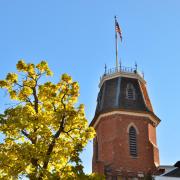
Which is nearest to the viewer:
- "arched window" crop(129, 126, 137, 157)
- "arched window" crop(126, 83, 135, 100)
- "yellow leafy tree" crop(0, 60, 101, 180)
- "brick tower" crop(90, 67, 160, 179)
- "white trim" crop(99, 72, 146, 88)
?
"yellow leafy tree" crop(0, 60, 101, 180)

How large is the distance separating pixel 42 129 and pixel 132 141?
71.6ft

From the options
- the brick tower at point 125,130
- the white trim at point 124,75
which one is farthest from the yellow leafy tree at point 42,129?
the white trim at point 124,75

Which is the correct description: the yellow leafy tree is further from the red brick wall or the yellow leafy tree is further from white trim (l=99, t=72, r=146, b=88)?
white trim (l=99, t=72, r=146, b=88)

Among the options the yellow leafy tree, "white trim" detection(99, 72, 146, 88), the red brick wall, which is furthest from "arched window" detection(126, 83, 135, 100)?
the yellow leafy tree

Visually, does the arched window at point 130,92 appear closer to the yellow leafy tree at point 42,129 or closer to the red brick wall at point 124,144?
the red brick wall at point 124,144

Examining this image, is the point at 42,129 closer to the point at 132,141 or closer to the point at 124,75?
the point at 132,141

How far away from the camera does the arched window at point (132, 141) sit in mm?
37991

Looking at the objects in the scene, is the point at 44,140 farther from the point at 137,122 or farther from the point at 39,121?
the point at 137,122

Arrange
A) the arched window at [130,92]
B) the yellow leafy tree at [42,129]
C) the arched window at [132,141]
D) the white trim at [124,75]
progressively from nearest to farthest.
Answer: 1. the yellow leafy tree at [42,129]
2. the arched window at [132,141]
3. the arched window at [130,92]
4. the white trim at [124,75]

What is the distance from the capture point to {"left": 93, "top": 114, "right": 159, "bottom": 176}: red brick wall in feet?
122

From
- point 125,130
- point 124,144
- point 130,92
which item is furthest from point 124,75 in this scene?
point 124,144

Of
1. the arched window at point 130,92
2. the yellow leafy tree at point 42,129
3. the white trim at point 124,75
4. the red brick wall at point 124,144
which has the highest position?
the white trim at point 124,75

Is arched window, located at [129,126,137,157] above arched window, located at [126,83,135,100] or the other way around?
the other way around

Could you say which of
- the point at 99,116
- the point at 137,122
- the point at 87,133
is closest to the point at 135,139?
the point at 137,122
